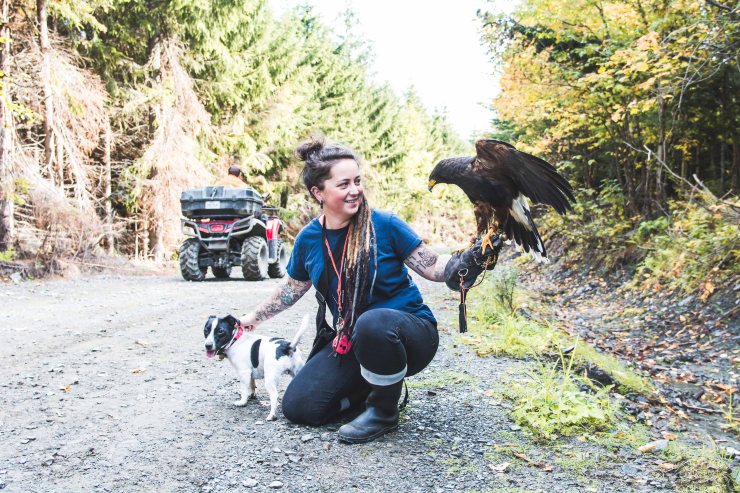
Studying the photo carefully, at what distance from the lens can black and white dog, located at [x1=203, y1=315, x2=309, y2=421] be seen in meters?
3.17

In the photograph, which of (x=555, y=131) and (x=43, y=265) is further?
(x=555, y=131)

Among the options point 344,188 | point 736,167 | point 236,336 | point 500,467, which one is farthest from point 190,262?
point 736,167

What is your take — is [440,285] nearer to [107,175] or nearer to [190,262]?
[190,262]

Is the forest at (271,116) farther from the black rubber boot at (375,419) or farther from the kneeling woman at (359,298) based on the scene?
the black rubber boot at (375,419)

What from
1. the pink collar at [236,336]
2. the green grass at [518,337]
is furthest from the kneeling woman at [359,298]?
the green grass at [518,337]

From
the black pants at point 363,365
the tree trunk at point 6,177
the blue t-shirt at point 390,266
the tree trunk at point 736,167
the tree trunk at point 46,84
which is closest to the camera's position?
the black pants at point 363,365

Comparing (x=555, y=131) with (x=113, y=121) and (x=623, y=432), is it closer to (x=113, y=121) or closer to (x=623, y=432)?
(x=623, y=432)

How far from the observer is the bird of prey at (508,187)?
2840mm

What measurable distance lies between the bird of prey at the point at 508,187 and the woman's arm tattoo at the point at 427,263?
310 mm

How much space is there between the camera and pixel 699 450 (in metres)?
2.80

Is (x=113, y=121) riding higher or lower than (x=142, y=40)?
lower

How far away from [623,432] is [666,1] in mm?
6882

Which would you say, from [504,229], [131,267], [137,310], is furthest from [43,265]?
[504,229]

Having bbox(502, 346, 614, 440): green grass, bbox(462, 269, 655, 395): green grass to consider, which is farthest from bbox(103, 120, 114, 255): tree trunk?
bbox(502, 346, 614, 440): green grass
